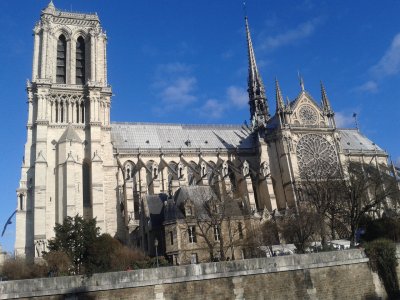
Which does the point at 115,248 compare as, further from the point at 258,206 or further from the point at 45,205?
the point at 258,206

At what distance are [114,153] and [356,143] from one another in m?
36.4

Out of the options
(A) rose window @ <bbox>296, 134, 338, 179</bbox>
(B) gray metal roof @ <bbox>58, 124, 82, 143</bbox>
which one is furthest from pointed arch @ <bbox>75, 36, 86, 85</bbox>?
(A) rose window @ <bbox>296, 134, 338, 179</bbox>

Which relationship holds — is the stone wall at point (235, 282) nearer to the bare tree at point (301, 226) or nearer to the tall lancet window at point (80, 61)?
the bare tree at point (301, 226)

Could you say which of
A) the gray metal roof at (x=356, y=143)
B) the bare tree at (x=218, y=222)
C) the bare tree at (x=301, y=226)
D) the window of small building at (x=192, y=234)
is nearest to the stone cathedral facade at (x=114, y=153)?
the gray metal roof at (x=356, y=143)

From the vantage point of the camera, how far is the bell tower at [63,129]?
39.7 m

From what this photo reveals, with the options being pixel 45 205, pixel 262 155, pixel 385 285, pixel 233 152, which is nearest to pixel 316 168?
pixel 262 155

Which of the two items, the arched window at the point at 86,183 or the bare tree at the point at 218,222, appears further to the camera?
the arched window at the point at 86,183

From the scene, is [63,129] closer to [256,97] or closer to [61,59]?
[61,59]

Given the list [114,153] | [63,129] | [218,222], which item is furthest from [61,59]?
[218,222]

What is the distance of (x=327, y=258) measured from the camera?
2258 centimetres

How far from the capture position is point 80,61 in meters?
49.9

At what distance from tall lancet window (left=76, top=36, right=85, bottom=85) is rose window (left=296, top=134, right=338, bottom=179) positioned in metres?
27.0

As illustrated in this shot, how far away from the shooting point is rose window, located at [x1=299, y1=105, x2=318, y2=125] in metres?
51.3

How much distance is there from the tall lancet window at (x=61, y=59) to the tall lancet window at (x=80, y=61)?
56.7 inches
